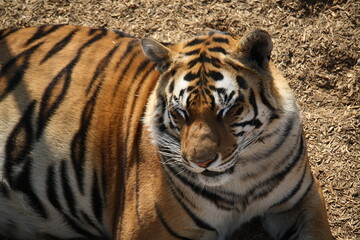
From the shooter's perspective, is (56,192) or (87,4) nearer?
(56,192)

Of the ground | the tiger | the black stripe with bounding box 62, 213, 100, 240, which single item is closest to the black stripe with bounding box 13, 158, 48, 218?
the tiger

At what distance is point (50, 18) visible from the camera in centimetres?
465

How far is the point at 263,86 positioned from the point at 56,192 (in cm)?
141

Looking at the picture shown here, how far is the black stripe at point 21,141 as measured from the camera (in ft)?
10.2

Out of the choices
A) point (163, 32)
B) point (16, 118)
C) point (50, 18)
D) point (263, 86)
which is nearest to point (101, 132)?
point (16, 118)

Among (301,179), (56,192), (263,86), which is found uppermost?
(263,86)

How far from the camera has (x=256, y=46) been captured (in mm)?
2543

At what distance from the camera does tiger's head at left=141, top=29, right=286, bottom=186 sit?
2473 millimetres

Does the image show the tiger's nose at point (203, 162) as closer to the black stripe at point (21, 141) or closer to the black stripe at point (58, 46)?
the black stripe at point (21, 141)

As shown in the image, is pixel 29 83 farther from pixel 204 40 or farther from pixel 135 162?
pixel 204 40

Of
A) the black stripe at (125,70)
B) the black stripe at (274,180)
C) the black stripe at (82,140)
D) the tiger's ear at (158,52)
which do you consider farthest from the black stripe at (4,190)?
the black stripe at (274,180)

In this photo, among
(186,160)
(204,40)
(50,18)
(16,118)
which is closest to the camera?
(186,160)

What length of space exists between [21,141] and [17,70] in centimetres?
44

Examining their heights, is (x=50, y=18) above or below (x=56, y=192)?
above
